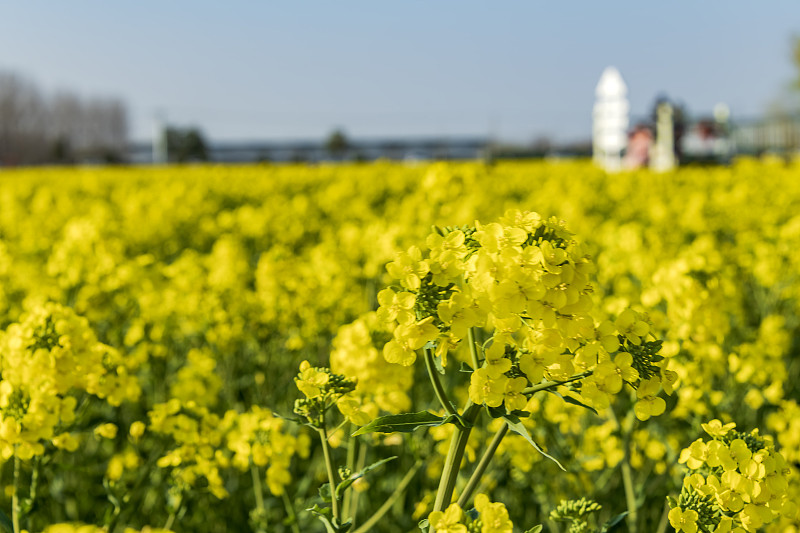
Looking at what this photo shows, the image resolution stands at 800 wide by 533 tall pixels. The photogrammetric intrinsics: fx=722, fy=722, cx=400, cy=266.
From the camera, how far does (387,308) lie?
1.12 m

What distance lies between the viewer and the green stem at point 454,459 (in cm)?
116

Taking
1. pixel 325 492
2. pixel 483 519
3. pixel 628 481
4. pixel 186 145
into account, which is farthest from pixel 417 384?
pixel 186 145

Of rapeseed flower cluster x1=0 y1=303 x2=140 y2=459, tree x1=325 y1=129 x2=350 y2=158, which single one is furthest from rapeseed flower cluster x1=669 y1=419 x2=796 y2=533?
tree x1=325 y1=129 x2=350 y2=158

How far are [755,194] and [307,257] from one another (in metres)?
5.04

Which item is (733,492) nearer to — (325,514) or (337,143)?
(325,514)

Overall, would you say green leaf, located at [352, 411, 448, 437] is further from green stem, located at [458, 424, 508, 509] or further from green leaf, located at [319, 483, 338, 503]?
green leaf, located at [319, 483, 338, 503]

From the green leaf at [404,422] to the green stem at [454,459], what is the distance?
46 mm

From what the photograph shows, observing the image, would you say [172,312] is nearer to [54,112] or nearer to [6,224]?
[6,224]

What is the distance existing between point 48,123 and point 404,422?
110 metres

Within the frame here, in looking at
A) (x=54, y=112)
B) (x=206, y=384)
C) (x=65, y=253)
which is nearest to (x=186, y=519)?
(x=206, y=384)

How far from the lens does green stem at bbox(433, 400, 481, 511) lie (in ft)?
3.79

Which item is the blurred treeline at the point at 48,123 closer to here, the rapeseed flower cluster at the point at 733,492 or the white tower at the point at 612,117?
the white tower at the point at 612,117

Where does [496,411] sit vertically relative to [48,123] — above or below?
below

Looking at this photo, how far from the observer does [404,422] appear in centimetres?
115
